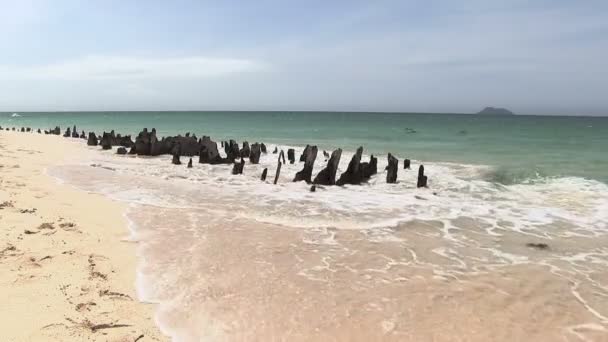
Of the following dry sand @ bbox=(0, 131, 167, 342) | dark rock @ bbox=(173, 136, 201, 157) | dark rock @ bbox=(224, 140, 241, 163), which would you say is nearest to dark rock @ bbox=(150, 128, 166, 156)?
dark rock @ bbox=(173, 136, 201, 157)

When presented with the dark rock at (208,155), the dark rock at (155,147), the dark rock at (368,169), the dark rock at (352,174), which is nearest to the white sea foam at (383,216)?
the dark rock at (368,169)

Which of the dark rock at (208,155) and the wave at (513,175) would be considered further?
the dark rock at (208,155)

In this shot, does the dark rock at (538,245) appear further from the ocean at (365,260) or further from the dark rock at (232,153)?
the dark rock at (232,153)

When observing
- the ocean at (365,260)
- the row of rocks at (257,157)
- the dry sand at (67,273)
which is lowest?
the ocean at (365,260)

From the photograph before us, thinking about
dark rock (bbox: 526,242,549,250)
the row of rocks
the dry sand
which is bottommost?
dark rock (bbox: 526,242,549,250)

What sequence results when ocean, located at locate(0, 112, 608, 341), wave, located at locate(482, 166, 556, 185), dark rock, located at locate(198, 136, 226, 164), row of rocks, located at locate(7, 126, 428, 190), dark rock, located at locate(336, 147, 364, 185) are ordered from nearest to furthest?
ocean, located at locate(0, 112, 608, 341) → row of rocks, located at locate(7, 126, 428, 190) → dark rock, located at locate(336, 147, 364, 185) → wave, located at locate(482, 166, 556, 185) → dark rock, located at locate(198, 136, 226, 164)

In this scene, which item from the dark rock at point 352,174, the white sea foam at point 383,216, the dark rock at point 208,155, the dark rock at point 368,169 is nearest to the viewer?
the white sea foam at point 383,216

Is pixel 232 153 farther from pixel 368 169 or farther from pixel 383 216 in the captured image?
pixel 383 216

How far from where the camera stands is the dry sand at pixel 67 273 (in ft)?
14.9

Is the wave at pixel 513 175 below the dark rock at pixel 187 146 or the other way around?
below

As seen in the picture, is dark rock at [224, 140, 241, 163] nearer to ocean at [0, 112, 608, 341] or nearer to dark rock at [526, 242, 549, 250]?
ocean at [0, 112, 608, 341]

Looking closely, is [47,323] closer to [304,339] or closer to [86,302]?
[86,302]

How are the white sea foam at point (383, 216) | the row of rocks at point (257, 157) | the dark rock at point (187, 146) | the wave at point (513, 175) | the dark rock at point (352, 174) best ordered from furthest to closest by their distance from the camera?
1. the dark rock at point (187, 146)
2. the wave at point (513, 175)
3. the dark rock at point (352, 174)
4. the row of rocks at point (257, 157)
5. the white sea foam at point (383, 216)

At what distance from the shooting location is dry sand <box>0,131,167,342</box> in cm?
455
